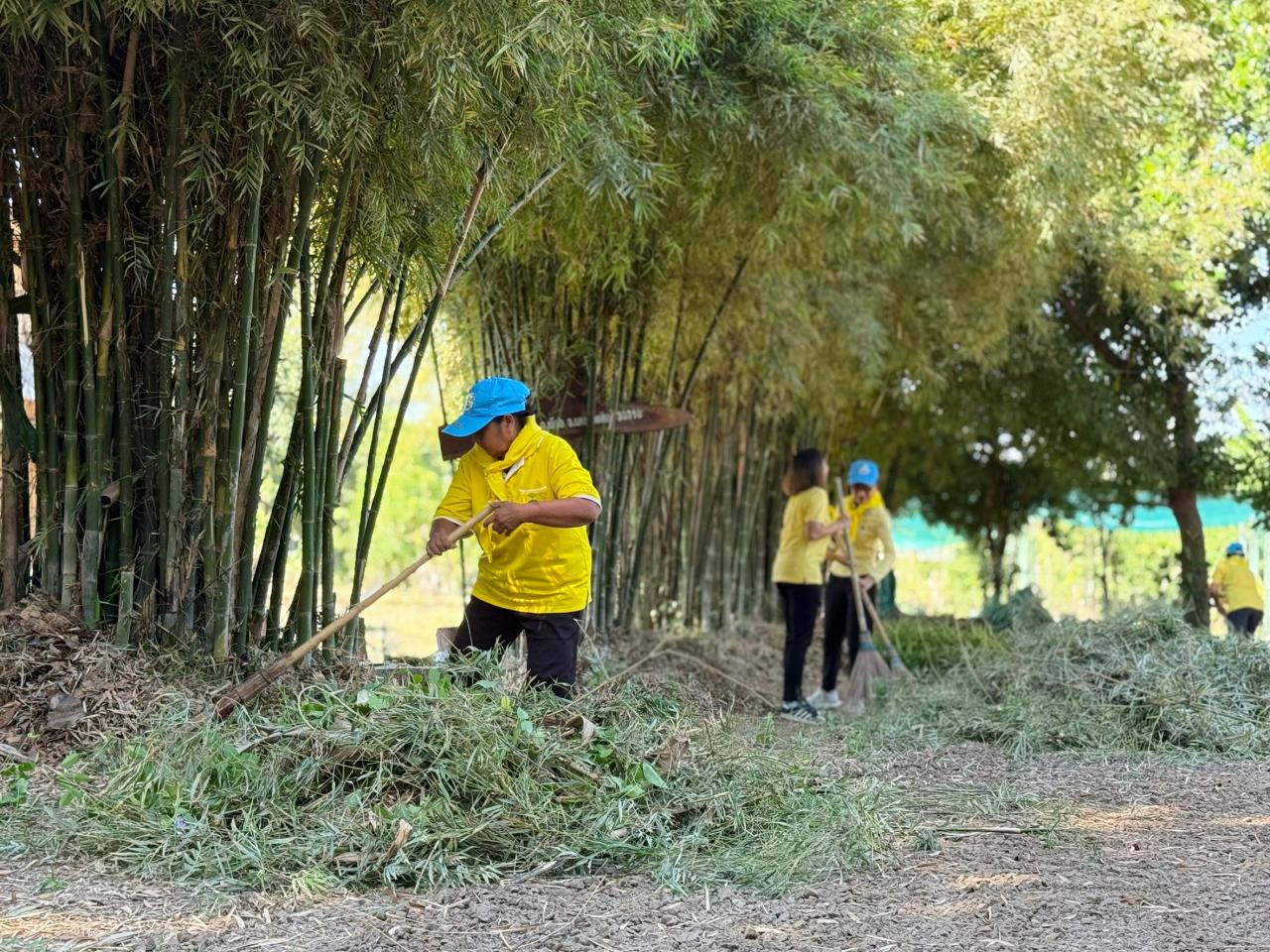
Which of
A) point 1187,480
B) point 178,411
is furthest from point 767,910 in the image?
point 1187,480

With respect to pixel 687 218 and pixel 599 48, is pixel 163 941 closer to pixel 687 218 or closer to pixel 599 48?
pixel 599 48

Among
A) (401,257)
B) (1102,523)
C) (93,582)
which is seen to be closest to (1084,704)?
(401,257)

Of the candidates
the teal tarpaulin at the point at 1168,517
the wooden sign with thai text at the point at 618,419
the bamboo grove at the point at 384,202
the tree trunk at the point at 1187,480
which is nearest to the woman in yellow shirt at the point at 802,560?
the wooden sign with thai text at the point at 618,419

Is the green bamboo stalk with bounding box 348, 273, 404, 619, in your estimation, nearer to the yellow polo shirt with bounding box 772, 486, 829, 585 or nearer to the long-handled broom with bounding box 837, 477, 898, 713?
the yellow polo shirt with bounding box 772, 486, 829, 585

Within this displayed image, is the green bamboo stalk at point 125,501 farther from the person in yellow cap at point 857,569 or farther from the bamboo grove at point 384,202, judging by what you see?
the person in yellow cap at point 857,569

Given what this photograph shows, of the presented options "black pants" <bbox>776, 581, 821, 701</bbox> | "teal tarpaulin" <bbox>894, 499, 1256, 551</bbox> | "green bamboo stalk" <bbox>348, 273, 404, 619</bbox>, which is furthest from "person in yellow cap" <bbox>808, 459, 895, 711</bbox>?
"teal tarpaulin" <bbox>894, 499, 1256, 551</bbox>

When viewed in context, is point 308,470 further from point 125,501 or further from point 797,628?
point 797,628

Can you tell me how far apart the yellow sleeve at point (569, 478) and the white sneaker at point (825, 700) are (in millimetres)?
3013

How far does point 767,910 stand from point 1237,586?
21.8ft

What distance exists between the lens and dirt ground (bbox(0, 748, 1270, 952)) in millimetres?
2626

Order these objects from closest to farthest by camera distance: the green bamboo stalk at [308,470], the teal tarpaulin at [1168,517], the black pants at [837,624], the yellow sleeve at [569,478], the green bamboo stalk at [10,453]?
the yellow sleeve at [569,478], the green bamboo stalk at [10,453], the green bamboo stalk at [308,470], the black pants at [837,624], the teal tarpaulin at [1168,517]

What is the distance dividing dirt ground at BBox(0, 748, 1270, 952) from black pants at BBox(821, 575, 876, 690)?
3058 millimetres

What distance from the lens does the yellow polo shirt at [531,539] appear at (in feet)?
12.8

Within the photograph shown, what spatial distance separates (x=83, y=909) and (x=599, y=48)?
2.76 meters
